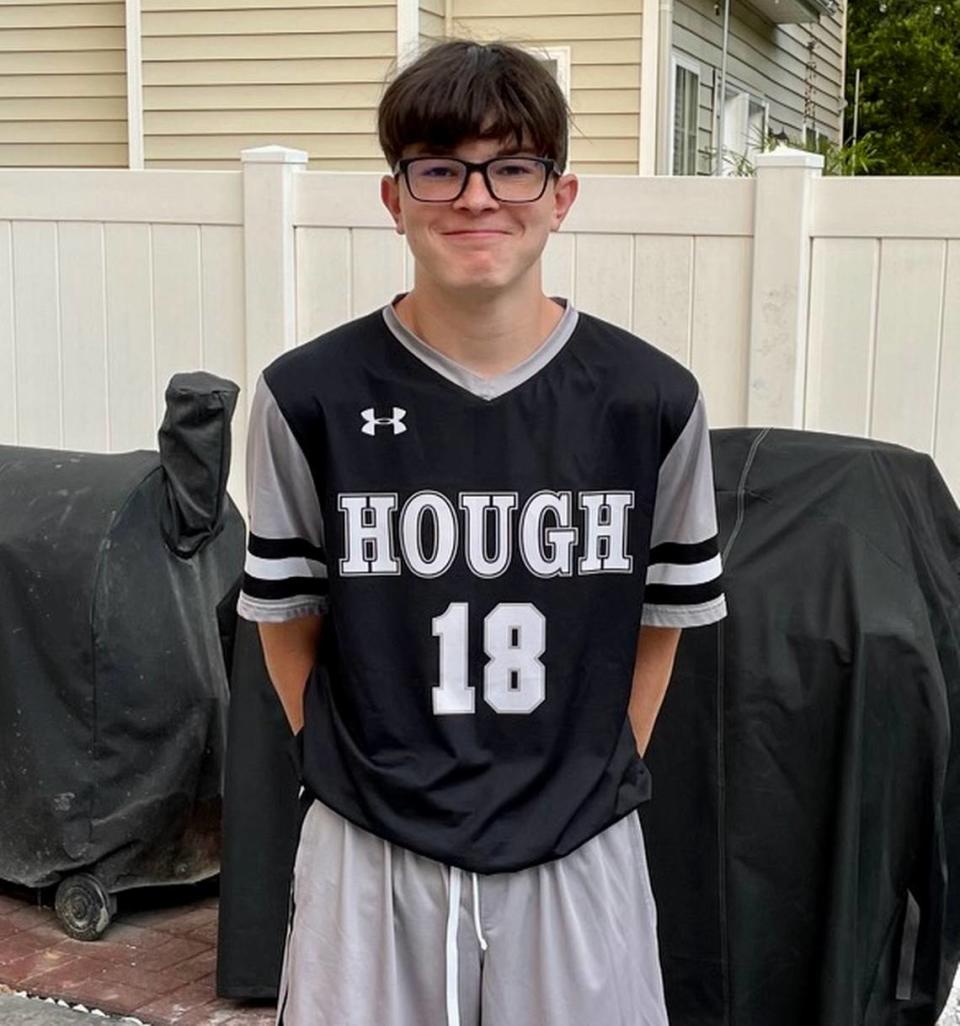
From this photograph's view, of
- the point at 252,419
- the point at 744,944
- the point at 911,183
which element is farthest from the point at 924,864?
the point at 911,183

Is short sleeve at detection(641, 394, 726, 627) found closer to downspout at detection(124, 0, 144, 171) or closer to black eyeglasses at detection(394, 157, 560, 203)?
black eyeglasses at detection(394, 157, 560, 203)

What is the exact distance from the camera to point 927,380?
17.1ft

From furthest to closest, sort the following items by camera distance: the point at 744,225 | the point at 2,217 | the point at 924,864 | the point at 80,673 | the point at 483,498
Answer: the point at 2,217, the point at 744,225, the point at 80,673, the point at 924,864, the point at 483,498

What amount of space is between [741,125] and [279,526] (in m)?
11.4

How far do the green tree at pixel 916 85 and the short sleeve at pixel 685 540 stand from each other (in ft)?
70.8

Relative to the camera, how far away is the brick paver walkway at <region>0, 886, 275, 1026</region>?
390cm

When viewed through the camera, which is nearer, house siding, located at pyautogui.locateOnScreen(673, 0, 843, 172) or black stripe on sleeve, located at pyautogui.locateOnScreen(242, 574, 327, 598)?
black stripe on sleeve, located at pyautogui.locateOnScreen(242, 574, 327, 598)

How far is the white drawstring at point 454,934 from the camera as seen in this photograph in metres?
2.07

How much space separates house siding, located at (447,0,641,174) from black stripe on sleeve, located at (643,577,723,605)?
7.34 m

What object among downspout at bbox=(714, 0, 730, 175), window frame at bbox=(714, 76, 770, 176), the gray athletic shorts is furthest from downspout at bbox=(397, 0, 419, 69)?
the gray athletic shorts

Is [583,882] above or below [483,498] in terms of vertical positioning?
below

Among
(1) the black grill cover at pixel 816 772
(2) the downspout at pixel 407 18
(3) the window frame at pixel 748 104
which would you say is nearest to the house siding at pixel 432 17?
(2) the downspout at pixel 407 18

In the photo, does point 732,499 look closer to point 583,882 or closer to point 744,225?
point 583,882

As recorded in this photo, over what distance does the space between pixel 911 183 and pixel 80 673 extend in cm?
305
